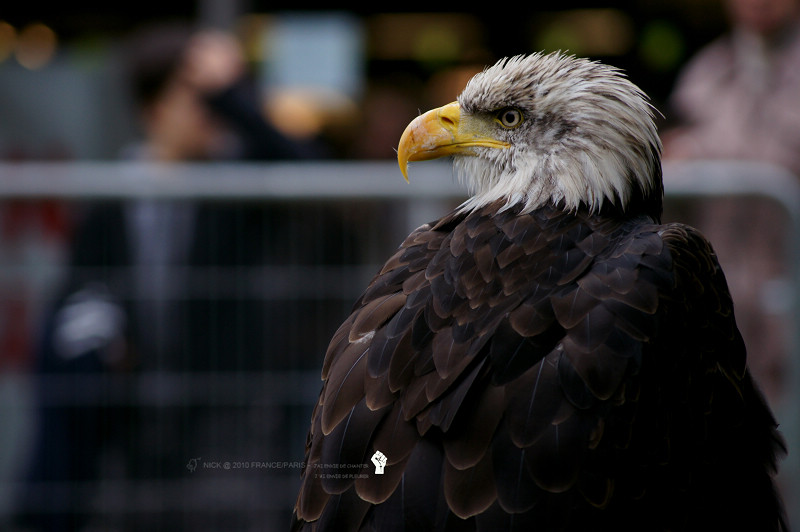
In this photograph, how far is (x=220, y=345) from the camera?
4.98m

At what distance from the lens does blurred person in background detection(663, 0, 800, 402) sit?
4930mm

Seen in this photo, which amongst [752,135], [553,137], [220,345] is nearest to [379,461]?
[553,137]

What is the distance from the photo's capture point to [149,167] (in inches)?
203

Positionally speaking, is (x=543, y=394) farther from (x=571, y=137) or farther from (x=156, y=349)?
(x=156, y=349)

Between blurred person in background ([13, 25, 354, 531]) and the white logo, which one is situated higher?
the white logo

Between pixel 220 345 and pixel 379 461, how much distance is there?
8.13 ft

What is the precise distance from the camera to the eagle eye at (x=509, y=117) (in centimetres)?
323

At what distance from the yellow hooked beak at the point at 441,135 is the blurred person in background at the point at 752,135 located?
2016 millimetres

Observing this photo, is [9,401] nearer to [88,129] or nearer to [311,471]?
[311,471]

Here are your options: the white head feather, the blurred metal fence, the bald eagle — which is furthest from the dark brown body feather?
the blurred metal fence

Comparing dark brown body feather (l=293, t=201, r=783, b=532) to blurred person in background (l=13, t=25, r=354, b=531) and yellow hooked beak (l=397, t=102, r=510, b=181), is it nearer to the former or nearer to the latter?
yellow hooked beak (l=397, t=102, r=510, b=181)

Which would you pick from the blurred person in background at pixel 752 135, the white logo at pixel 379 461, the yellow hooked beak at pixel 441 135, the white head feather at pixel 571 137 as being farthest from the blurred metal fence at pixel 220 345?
the white logo at pixel 379 461

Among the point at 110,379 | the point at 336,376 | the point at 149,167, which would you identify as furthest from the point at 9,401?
the point at 336,376

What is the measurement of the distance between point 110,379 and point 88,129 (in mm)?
3594
